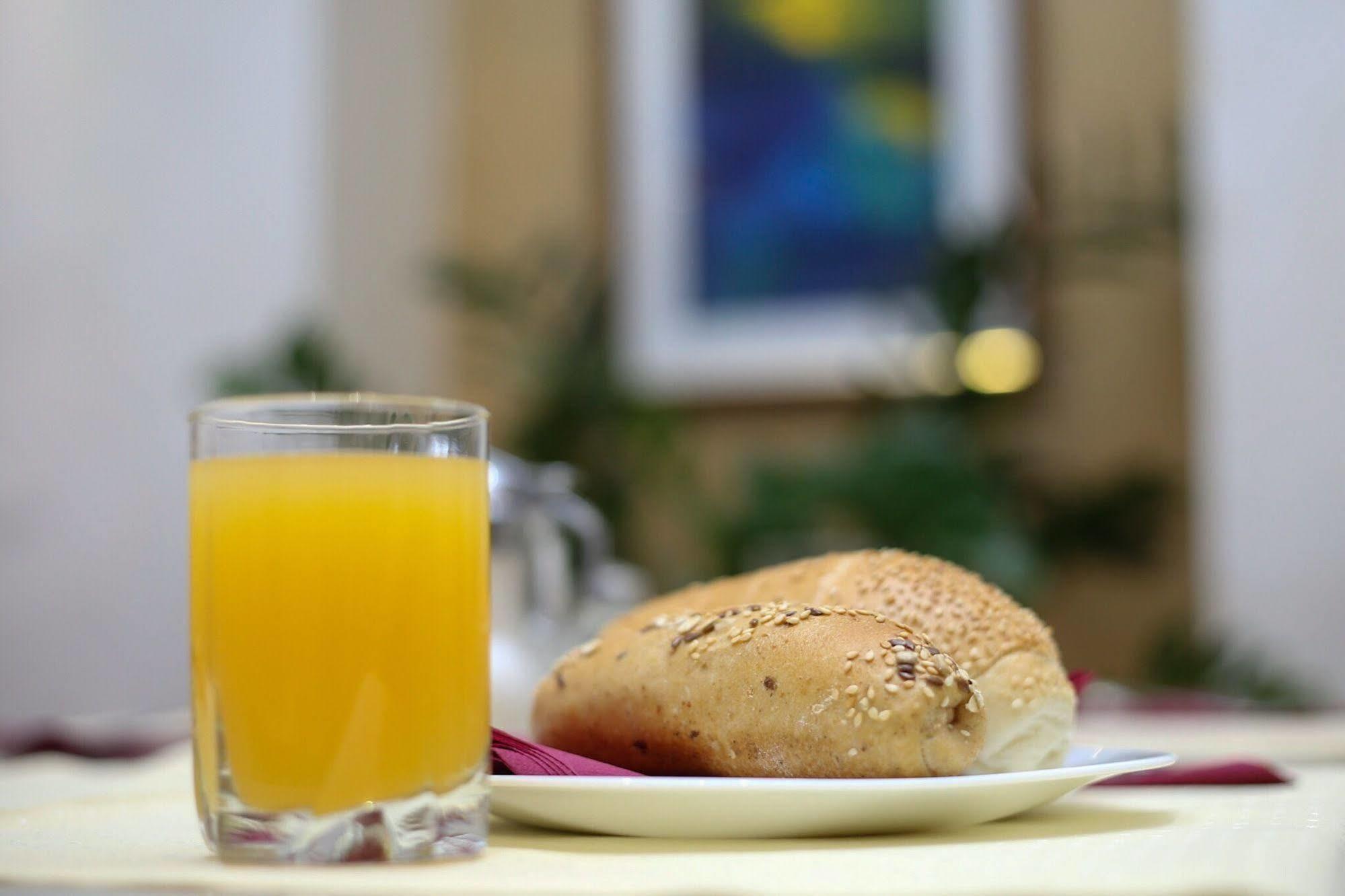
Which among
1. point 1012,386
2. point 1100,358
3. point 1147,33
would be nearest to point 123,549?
point 1012,386

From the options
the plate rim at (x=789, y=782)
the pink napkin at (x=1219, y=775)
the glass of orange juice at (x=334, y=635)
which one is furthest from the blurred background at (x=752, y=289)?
the glass of orange juice at (x=334, y=635)

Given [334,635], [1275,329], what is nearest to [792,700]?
[334,635]

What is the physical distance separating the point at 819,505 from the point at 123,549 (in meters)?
1.50

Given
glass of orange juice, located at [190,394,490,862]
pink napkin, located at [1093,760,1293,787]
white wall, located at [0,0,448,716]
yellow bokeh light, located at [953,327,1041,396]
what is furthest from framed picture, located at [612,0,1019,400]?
glass of orange juice, located at [190,394,490,862]

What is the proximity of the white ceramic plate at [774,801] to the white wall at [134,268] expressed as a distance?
2635mm

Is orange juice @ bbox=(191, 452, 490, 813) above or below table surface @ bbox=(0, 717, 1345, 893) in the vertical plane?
above

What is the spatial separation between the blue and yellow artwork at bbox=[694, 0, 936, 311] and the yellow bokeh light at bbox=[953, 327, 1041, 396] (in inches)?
9.5

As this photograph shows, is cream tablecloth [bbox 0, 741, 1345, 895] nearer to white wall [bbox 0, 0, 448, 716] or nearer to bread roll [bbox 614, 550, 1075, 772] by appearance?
bread roll [bbox 614, 550, 1075, 772]

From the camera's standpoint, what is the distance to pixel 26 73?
2.85 m

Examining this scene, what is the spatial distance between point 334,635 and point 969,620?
289mm

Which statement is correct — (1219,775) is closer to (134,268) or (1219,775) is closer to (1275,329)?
(1275,329)

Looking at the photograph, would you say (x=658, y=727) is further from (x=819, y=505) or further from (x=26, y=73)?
(x=26, y=73)

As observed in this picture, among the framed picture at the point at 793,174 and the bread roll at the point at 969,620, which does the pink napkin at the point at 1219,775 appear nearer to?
the bread roll at the point at 969,620

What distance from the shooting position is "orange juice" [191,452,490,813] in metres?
0.46
